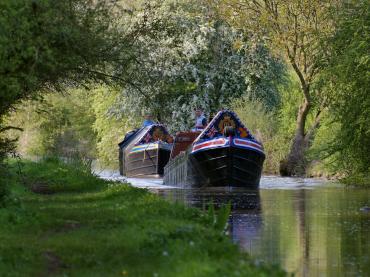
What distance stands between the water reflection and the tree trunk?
13624mm

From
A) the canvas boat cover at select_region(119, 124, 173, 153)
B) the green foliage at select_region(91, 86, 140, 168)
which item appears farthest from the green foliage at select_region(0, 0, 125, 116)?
the green foliage at select_region(91, 86, 140, 168)

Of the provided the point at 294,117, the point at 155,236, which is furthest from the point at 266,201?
the point at 294,117

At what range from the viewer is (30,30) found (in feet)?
53.4

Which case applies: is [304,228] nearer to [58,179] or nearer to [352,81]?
[58,179]

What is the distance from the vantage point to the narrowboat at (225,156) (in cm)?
3403

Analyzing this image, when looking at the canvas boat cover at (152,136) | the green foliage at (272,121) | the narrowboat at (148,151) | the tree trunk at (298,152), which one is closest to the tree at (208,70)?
the green foliage at (272,121)

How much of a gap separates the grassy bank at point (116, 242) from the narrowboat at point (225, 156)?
15531 mm

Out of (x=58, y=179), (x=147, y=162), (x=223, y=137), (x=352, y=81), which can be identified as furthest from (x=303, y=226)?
(x=147, y=162)

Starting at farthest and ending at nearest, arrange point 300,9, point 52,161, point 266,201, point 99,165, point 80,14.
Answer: point 99,165
point 300,9
point 52,161
point 266,201
point 80,14

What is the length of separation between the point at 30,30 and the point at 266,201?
11688mm

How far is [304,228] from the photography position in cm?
1803

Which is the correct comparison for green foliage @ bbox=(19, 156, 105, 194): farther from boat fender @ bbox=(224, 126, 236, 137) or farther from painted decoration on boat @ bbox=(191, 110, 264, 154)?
boat fender @ bbox=(224, 126, 236, 137)

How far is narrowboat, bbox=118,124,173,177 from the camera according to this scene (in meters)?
47.6

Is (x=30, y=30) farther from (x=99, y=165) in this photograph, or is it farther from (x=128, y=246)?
(x=99, y=165)
